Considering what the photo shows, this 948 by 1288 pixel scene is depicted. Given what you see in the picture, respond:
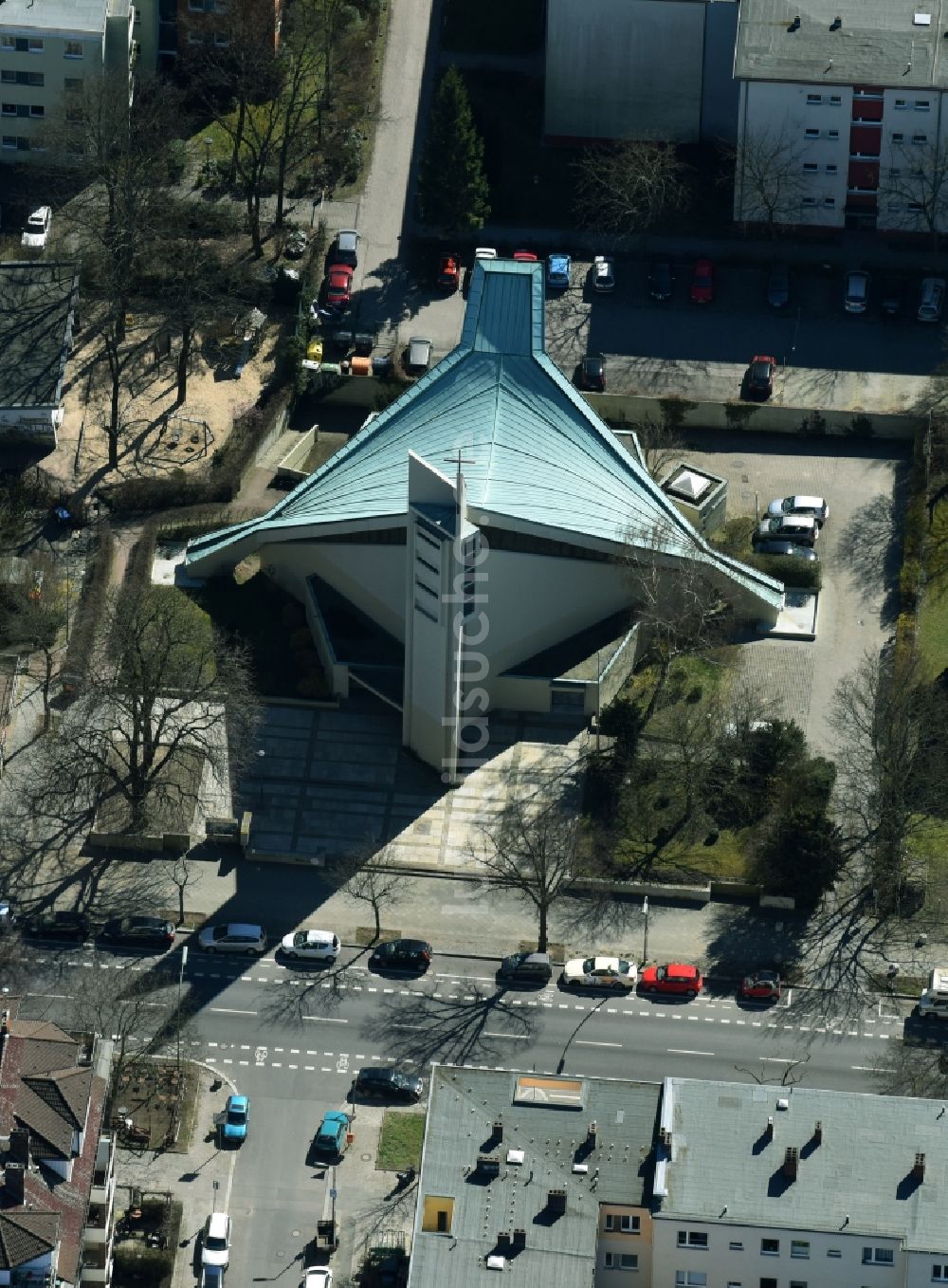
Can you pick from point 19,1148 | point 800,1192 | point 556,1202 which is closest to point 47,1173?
point 19,1148

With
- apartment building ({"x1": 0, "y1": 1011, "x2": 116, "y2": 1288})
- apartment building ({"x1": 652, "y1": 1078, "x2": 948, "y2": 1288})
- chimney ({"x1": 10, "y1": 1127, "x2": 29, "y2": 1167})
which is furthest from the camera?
chimney ({"x1": 10, "y1": 1127, "x2": 29, "y2": 1167})

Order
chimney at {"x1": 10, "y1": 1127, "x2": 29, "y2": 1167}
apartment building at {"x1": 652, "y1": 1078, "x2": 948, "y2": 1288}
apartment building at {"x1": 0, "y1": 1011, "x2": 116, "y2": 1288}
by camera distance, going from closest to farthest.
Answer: apartment building at {"x1": 0, "y1": 1011, "x2": 116, "y2": 1288} < apartment building at {"x1": 652, "y1": 1078, "x2": 948, "y2": 1288} < chimney at {"x1": 10, "y1": 1127, "x2": 29, "y2": 1167}

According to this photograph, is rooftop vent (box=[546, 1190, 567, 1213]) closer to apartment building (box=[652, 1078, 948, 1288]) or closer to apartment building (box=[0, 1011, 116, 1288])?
apartment building (box=[652, 1078, 948, 1288])

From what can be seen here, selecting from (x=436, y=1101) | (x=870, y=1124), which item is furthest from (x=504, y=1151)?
(x=870, y=1124)

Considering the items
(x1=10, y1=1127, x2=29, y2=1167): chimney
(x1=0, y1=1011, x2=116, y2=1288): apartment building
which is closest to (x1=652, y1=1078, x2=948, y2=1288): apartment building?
(x1=0, y1=1011, x2=116, y2=1288): apartment building

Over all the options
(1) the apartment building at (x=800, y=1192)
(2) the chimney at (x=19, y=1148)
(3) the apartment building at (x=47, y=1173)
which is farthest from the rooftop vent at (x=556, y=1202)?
(2) the chimney at (x=19, y=1148)

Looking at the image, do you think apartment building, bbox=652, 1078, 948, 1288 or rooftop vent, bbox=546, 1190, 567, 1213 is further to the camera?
rooftop vent, bbox=546, 1190, 567, 1213

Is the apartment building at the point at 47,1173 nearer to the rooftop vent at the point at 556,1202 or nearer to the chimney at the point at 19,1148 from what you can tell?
the chimney at the point at 19,1148

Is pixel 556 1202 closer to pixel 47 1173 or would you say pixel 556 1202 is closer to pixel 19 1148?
pixel 47 1173
